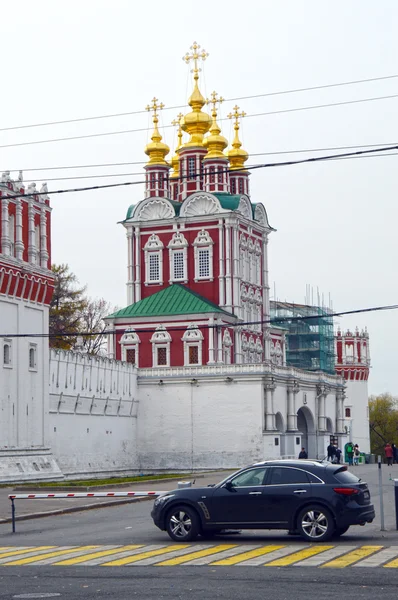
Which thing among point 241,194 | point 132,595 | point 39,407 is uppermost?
point 241,194

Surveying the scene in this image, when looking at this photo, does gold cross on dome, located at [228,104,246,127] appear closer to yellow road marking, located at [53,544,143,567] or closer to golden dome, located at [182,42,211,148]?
golden dome, located at [182,42,211,148]

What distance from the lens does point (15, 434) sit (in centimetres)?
4794

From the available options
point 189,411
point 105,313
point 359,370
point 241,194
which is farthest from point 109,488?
point 359,370

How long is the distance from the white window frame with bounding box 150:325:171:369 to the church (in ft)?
0.30

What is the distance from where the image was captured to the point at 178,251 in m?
77.0

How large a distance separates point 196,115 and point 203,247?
11.5 m

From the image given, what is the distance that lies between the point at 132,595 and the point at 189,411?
51668mm

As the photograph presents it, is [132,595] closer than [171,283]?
Yes

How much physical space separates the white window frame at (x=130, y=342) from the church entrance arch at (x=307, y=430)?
455 inches

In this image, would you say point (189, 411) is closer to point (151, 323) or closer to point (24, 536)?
point (151, 323)

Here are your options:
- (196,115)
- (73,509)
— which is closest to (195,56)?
(196,115)

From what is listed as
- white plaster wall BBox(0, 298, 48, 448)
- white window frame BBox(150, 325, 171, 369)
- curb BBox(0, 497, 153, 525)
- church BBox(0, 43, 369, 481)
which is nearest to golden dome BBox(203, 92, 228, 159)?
church BBox(0, 43, 369, 481)

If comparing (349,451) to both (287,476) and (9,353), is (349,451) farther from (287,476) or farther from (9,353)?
(287,476)

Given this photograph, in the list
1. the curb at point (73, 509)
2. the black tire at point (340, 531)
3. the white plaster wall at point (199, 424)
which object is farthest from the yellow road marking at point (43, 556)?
the white plaster wall at point (199, 424)
